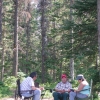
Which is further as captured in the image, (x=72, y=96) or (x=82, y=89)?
(x=72, y=96)

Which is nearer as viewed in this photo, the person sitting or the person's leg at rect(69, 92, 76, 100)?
the person sitting

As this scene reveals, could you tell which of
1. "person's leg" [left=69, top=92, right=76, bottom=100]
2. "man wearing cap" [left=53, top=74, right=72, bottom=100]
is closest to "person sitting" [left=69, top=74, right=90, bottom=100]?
"person's leg" [left=69, top=92, right=76, bottom=100]

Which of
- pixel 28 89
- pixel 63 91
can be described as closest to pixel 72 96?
pixel 63 91

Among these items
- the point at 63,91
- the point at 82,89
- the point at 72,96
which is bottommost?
the point at 72,96

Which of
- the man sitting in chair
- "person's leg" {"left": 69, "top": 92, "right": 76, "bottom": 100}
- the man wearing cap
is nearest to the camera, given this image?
the man sitting in chair

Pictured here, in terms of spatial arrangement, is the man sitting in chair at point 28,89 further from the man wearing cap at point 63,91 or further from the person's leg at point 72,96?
the person's leg at point 72,96

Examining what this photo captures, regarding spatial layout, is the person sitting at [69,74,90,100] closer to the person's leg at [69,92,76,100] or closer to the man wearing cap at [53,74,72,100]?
the person's leg at [69,92,76,100]

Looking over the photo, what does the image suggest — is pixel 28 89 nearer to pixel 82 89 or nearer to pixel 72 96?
pixel 72 96

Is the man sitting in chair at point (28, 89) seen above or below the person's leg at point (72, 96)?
above

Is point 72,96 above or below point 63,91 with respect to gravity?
below

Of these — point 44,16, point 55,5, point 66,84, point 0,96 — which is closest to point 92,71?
point 66,84

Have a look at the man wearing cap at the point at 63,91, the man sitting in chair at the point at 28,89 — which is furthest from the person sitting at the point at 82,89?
the man sitting in chair at the point at 28,89

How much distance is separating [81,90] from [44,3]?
14739 millimetres

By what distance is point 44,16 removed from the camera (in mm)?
21500
